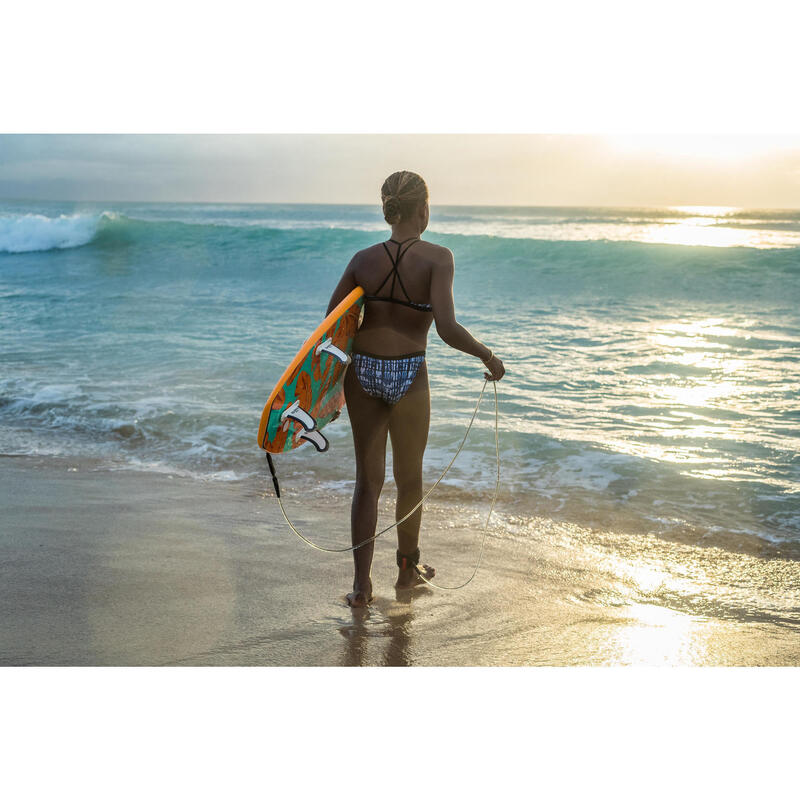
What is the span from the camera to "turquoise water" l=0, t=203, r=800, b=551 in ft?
13.2

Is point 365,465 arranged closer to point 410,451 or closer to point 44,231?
point 410,451

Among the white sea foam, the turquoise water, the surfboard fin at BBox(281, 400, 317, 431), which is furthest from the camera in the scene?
the white sea foam

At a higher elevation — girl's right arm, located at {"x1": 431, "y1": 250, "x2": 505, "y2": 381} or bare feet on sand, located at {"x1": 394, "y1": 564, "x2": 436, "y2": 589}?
girl's right arm, located at {"x1": 431, "y1": 250, "x2": 505, "y2": 381}

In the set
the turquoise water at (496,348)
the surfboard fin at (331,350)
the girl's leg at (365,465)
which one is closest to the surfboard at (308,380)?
the surfboard fin at (331,350)

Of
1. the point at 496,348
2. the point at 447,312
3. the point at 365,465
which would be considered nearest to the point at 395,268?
the point at 447,312

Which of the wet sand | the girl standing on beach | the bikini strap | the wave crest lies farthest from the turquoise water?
the bikini strap

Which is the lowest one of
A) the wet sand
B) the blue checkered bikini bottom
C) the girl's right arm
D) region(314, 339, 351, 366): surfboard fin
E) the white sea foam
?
the wet sand

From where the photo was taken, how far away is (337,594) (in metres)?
2.62

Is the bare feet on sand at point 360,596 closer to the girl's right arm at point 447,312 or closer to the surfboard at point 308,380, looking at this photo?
the surfboard at point 308,380

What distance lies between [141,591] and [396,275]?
133cm

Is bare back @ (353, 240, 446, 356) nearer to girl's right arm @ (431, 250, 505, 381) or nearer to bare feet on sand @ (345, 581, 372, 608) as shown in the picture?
girl's right arm @ (431, 250, 505, 381)

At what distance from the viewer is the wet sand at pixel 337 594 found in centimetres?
227

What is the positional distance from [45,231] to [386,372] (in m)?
13.6

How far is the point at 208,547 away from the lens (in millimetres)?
2977
